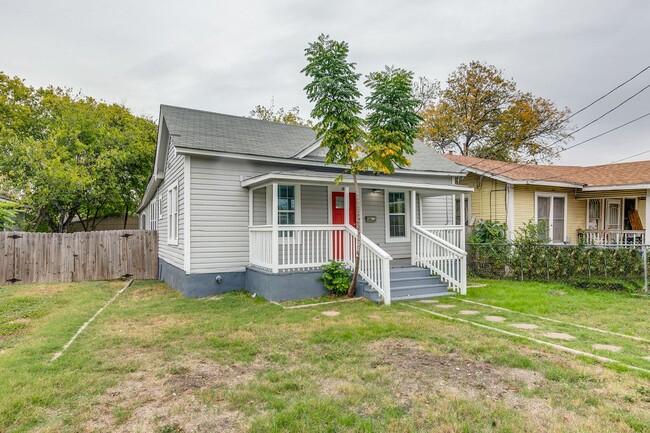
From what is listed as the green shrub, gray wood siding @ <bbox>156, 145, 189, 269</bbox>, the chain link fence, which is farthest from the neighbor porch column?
gray wood siding @ <bbox>156, 145, 189, 269</bbox>

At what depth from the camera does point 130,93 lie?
75.7 ft

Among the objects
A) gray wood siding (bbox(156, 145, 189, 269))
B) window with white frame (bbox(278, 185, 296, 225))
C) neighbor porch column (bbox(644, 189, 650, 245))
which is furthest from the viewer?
neighbor porch column (bbox(644, 189, 650, 245))

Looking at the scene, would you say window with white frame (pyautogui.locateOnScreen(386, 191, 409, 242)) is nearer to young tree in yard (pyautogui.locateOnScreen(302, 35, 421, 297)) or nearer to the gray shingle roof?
the gray shingle roof

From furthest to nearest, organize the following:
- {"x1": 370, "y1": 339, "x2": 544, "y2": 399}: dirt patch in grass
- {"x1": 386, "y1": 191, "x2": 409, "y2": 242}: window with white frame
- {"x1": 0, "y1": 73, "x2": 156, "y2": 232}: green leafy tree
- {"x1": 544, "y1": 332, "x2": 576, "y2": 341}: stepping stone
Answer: {"x1": 0, "y1": 73, "x2": 156, "y2": 232}: green leafy tree → {"x1": 386, "y1": 191, "x2": 409, "y2": 242}: window with white frame → {"x1": 544, "y1": 332, "x2": 576, "y2": 341}: stepping stone → {"x1": 370, "y1": 339, "x2": 544, "y2": 399}: dirt patch in grass

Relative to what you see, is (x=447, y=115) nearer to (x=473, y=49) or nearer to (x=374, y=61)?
(x=473, y=49)

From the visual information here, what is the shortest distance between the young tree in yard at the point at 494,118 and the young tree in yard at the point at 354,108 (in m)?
17.6

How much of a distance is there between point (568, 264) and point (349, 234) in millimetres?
6102

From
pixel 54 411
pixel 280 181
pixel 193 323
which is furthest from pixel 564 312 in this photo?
pixel 54 411

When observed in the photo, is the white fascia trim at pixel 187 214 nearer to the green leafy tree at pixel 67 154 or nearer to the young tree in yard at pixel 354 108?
the young tree in yard at pixel 354 108

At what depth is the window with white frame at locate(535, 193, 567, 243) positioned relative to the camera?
46.7 feet

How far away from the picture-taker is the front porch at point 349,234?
8.16 m

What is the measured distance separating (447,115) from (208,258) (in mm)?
21680

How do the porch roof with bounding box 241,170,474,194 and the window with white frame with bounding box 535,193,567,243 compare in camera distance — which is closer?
the porch roof with bounding box 241,170,474,194

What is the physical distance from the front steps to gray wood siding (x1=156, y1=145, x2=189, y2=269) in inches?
181
